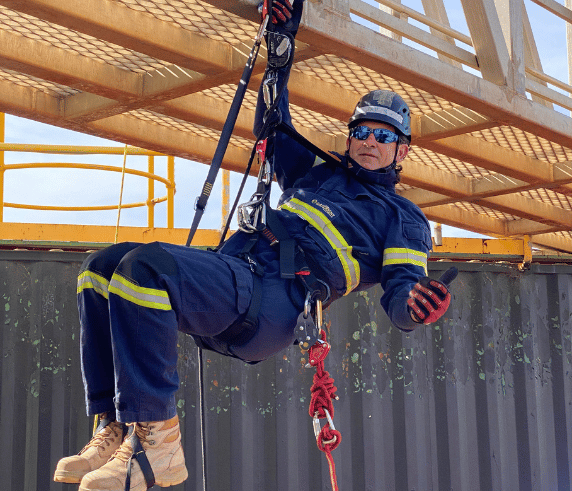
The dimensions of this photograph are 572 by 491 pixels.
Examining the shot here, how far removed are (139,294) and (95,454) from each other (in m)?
0.61

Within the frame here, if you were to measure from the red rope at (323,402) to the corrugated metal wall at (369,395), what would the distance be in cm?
295

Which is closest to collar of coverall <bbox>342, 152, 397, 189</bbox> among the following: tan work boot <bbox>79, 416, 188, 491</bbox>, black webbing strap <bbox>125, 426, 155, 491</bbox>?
tan work boot <bbox>79, 416, 188, 491</bbox>

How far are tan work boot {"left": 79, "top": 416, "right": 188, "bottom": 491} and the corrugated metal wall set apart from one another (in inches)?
124

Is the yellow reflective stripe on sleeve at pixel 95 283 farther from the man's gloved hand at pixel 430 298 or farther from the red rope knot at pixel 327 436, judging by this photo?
the man's gloved hand at pixel 430 298

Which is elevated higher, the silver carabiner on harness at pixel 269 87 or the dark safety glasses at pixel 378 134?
the silver carabiner on harness at pixel 269 87

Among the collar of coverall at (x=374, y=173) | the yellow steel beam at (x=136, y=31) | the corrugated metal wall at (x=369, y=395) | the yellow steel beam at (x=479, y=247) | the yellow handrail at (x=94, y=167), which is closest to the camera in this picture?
the yellow steel beam at (x=136, y=31)

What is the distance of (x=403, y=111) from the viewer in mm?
3268

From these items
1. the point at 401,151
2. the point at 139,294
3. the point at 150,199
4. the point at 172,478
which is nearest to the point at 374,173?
Result: the point at 401,151

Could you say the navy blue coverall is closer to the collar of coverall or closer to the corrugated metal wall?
the collar of coverall

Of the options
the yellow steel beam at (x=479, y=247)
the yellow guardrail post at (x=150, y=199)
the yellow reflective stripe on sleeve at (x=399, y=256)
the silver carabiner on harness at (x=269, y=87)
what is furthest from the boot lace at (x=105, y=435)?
the yellow steel beam at (x=479, y=247)

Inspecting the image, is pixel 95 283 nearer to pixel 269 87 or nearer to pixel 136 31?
pixel 269 87

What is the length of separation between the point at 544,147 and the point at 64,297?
143 inches

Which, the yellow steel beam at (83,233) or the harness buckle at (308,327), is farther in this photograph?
the yellow steel beam at (83,233)

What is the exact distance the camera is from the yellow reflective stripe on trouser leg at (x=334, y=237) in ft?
9.47
